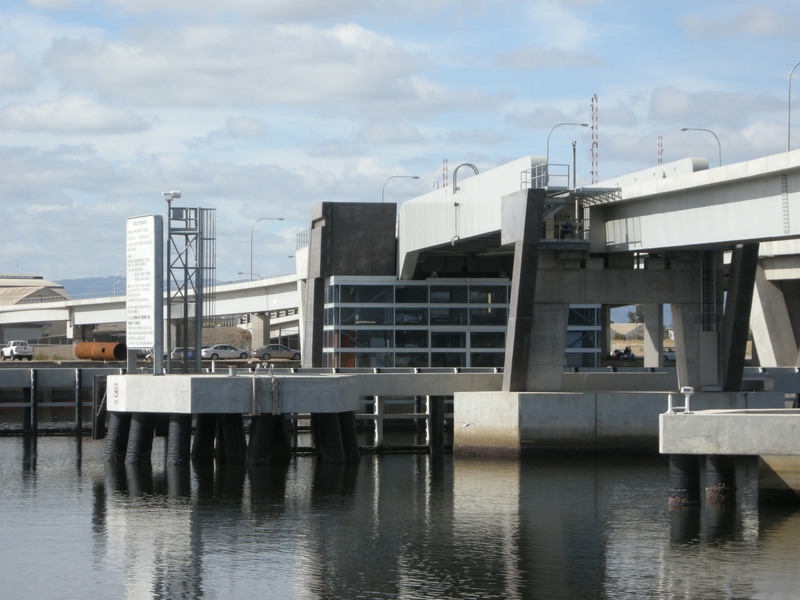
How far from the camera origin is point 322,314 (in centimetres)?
5581

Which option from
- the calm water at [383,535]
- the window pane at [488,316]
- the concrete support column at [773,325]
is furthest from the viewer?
the concrete support column at [773,325]

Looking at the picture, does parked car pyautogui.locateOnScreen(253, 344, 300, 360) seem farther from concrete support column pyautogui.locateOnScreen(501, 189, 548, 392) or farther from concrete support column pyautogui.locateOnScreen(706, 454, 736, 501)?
concrete support column pyautogui.locateOnScreen(706, 454, 736, 501)

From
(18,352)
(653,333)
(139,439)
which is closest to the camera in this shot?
(139,439)

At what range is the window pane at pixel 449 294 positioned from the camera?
2124 inches

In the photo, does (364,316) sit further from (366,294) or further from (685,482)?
(685,482)

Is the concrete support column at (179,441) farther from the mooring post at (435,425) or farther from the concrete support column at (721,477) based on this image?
the concrete support column at (721,477)

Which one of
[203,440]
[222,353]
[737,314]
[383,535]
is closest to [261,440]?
[203,440]

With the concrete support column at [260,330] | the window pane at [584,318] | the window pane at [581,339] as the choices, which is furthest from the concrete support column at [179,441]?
the concrete support column at [260,330]

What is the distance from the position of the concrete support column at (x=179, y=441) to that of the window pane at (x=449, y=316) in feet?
58.7

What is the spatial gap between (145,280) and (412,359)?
17.9m

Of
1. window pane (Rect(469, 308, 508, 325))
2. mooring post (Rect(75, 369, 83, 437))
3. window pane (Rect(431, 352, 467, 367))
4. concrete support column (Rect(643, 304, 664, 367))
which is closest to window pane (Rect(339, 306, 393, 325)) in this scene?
window pane (Rect(431, 352, 467, 367))

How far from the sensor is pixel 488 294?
5419cm

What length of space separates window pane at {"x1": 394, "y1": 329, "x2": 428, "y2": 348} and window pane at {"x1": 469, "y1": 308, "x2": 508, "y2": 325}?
2.32 meters

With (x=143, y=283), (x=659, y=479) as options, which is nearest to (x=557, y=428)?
(x=659, y=479)
